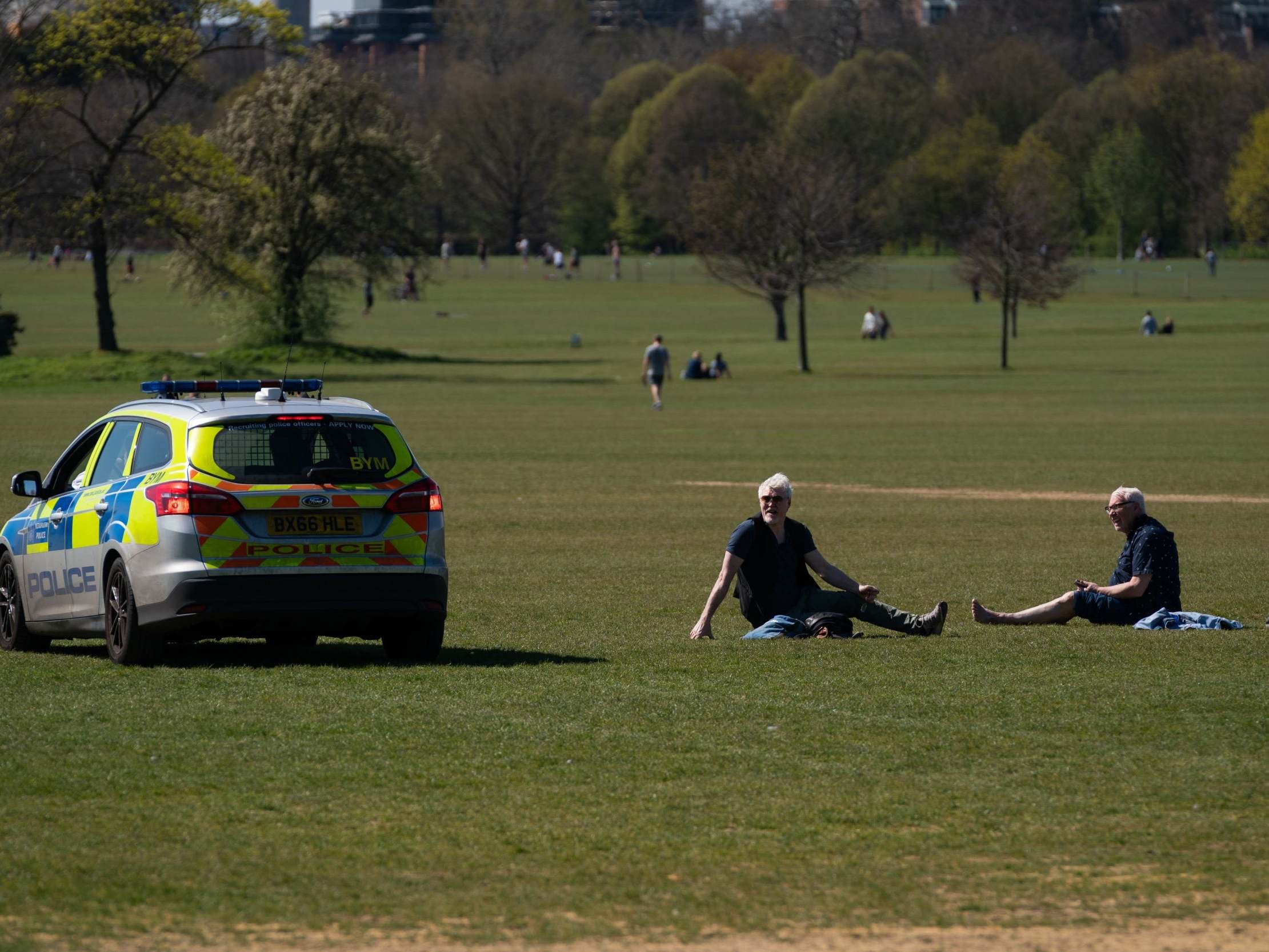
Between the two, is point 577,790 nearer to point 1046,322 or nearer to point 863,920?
point 863,920

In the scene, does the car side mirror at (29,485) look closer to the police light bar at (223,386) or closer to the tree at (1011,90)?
the police light bar at (223,386)

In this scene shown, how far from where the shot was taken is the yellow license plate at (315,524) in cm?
1201

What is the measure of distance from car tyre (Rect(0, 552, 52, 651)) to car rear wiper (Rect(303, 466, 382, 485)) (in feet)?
9.20

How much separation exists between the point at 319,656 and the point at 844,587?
3.44 meters

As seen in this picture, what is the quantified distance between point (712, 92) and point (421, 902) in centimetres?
13359

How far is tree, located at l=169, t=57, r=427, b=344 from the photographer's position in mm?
67688

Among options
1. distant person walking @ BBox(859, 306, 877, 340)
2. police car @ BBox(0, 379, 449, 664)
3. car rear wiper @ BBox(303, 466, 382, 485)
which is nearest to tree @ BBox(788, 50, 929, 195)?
distant person walking @ BBox(859, 306, 877, 340)

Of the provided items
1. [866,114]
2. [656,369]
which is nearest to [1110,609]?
[656,369]

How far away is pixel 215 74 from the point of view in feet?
599

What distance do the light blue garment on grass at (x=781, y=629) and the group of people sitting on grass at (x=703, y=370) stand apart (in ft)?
164

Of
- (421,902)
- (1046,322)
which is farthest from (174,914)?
(1046,322)

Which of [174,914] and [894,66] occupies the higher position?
[894,66]

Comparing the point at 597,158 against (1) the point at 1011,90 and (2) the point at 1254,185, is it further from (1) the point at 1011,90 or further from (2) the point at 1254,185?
(2) the point at 1254,185

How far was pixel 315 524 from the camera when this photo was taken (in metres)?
12.1
